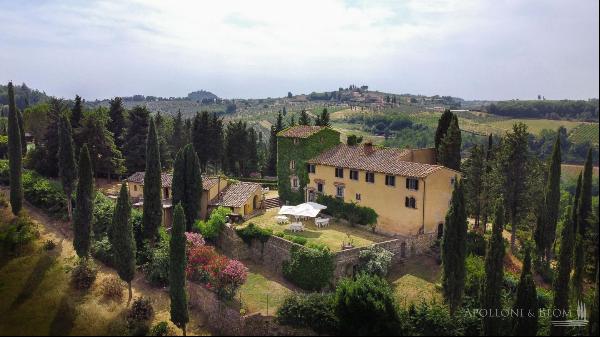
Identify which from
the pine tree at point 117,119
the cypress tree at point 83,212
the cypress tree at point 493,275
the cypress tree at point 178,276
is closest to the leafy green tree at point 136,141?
the pine tree at point 117,119

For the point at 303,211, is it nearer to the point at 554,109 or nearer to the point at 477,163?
the point at 477,163

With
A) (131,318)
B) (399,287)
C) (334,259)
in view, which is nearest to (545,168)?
(399,287)

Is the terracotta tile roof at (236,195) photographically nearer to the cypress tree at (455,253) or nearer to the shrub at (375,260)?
the shrub at (375,260)

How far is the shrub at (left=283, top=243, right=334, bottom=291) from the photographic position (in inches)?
1166

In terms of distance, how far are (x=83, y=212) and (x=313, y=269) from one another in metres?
15.3

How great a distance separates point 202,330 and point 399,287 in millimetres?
13456

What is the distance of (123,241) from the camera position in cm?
2661

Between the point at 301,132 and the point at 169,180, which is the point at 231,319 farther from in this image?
the point at 301,132

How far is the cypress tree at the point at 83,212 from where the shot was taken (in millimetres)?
29094

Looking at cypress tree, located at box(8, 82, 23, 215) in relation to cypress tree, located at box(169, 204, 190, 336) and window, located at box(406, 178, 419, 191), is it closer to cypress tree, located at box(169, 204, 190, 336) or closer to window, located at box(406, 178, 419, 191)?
cypress tree, located at box(169, 204, 190, 336)

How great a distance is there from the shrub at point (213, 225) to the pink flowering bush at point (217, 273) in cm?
596

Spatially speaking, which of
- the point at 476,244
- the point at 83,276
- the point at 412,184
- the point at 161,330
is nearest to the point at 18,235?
the point at 83,276

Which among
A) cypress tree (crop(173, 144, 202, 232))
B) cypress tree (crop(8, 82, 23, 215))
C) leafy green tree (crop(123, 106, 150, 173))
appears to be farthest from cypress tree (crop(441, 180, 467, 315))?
leafy green tree (crop(123, 106, 150, 173))

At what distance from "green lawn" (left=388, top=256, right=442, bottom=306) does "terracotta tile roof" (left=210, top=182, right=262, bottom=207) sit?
13938 millimetres
